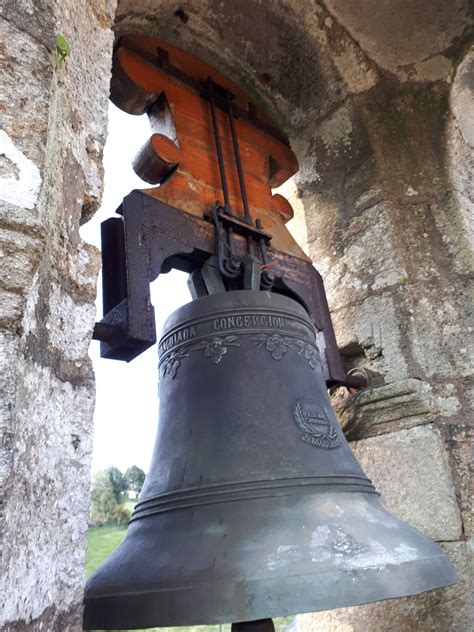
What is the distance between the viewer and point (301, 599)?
785 millimetres

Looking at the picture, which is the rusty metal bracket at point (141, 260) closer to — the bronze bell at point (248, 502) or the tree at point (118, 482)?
the bronze bell at point (248, 502)

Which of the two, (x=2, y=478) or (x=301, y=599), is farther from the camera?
(x=301, y=599)

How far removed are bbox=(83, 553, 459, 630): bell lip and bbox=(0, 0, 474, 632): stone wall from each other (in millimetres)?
149

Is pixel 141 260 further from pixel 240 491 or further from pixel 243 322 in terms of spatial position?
pixel 240 491

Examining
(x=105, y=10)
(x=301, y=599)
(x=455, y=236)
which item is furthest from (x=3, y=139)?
(x=455, y=236)

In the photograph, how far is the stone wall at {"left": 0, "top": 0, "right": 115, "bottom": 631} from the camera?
24.8 inches

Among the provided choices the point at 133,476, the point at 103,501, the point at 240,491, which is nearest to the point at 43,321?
the point at 240,491

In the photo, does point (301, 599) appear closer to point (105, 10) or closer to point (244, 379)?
point (244, 379)

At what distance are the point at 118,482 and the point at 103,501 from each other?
0.62 ft

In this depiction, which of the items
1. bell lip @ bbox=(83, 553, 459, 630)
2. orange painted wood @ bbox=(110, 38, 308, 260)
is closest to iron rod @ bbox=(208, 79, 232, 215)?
orange painted wood @ bbox=(110, 38, 308, 260)

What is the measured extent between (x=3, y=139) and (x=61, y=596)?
0.56 meters

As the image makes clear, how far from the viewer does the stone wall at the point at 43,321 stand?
0.63m

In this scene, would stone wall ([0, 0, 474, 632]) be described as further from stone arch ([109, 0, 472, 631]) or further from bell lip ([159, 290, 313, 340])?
bell lip ([159, 290, 313, 340])

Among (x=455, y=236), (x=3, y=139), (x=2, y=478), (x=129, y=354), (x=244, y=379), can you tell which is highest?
(x=455, y=236)
